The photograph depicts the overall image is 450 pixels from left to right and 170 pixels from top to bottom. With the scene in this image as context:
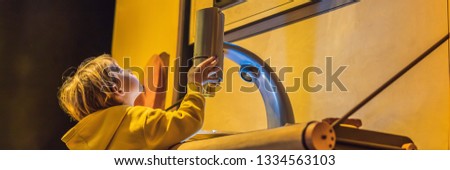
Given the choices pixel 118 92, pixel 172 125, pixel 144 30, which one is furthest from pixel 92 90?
pixel 144 30

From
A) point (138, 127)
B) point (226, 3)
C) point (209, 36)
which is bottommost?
point (138, 127)

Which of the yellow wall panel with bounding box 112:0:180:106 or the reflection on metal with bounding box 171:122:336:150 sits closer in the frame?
the reflection on metal with bounding box 171:122:336:150

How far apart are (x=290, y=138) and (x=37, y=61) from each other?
85 cm

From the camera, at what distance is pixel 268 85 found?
0.63m

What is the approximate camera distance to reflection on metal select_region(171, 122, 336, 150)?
0.37 m

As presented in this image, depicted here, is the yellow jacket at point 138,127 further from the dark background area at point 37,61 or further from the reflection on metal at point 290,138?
the dark background area at point 37,61

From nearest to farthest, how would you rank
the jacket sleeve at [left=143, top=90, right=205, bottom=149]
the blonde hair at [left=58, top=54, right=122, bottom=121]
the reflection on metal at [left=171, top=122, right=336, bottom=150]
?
the reflection on metal at [left=171, top=122, right=336, bottom=150]
the jacket sleeve at [left=143, top=90, right=205, bottom=149]
the blonde hair at [left=58, top=54, right=122, bottom=121]

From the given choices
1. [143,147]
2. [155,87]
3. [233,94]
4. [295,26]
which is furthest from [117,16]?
[143,147]

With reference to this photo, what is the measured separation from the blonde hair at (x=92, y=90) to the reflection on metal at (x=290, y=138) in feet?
0.90

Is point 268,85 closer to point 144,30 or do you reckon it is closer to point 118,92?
point 118,92

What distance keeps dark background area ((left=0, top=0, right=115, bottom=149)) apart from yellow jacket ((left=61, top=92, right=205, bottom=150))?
50cm

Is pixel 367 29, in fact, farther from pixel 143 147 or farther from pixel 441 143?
pixel 143 147

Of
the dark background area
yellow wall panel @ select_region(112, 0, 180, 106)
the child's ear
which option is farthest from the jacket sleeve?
the dark background area

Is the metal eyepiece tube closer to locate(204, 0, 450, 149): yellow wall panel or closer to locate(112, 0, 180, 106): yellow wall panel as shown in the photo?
locate(204, 0, 450, 149): yellow wall panel
